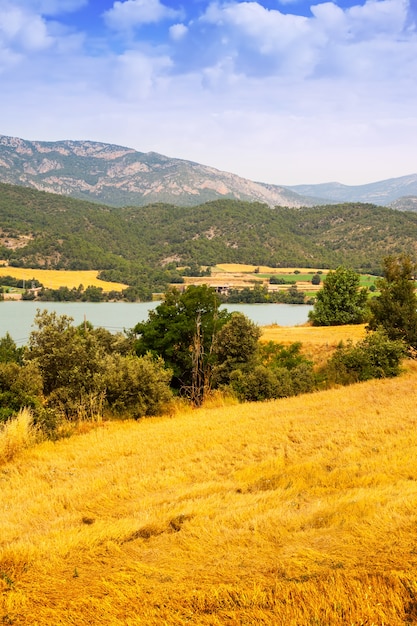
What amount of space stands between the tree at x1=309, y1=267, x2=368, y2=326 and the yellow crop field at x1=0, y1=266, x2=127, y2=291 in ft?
183

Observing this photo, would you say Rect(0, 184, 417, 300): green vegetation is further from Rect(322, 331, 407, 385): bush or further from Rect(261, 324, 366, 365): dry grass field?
Rect(322, 331, 407, 385): bush

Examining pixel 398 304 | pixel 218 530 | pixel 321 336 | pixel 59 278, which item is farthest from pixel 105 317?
pixel 59 278

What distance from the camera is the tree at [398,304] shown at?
24031 mm

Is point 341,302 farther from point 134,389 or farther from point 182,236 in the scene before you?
point 182,236

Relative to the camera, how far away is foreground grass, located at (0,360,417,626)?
453 cm

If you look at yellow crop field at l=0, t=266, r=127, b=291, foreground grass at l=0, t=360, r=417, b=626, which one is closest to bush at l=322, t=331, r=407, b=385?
foreground grass at l=0, t=360, r=417, b=626

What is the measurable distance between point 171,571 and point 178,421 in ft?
33.8

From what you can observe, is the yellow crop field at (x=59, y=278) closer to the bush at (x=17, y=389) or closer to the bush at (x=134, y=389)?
the bush at (x=134, y=389)

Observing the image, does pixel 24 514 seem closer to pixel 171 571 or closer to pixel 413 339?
pixel 171 571

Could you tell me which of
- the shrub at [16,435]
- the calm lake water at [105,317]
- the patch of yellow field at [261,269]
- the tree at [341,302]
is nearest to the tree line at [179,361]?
the shrub at [16,435]

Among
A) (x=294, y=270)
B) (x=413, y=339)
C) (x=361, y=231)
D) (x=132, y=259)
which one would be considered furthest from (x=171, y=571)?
(x=361, y=231)

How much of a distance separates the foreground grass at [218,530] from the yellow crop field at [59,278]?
7977 centimetres

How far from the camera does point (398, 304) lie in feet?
79.8

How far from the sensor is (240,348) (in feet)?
78.4
